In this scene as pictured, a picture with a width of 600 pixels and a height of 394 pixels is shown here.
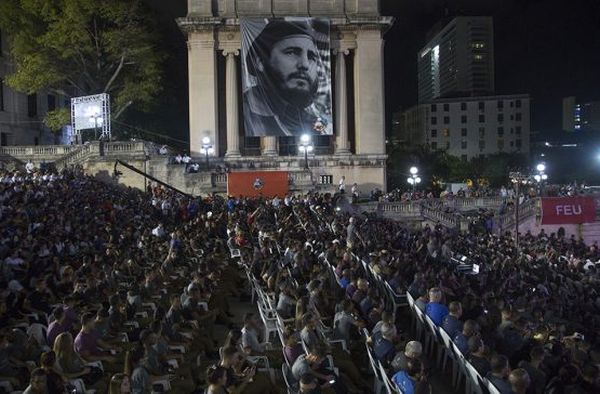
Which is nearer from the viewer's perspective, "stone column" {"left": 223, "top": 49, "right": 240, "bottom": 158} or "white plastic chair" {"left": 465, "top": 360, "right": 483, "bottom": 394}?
"white plastic chair" {"left": 465, "top": 360, "right": 483, "bottom": 394}

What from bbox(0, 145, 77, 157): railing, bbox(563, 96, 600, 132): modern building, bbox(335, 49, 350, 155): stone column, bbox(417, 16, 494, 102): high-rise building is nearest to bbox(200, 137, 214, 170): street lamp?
bbox(0, 145, 77, 157): railing

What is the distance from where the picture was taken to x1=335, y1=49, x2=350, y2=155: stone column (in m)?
46.7

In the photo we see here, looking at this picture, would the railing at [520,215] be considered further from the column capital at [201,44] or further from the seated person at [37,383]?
the seated person at [37,383]

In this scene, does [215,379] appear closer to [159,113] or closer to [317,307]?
[317,307]

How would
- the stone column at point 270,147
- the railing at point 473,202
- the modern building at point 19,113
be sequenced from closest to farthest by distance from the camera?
1. the railing at point 473,202
2. the stone column at point 270,147
3. the modern building at point 19,113

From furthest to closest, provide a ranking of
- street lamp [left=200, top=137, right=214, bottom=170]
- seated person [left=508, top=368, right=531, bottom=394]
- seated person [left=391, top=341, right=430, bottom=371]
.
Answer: street lamp [left=200, top=137, right=214, bottom=170]
seated person [left=391, top=341, right=430, bottom=371]
seated person [left=508, top=368, right=531, bottom=394]

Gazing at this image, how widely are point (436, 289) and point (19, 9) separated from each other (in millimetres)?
43670

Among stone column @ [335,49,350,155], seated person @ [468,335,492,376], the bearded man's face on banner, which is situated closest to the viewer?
seated person @ [468,335,492,376]

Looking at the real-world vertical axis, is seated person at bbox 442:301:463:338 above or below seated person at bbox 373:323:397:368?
above

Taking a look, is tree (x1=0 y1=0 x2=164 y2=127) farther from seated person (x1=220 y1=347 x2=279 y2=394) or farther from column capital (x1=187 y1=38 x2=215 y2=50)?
A: seated person (x1=220 y1=347 x2=279 y2=394)

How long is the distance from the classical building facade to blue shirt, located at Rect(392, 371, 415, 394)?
36576mm

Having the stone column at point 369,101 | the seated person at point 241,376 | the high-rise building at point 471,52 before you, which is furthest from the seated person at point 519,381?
the high-rise building at point 471,52

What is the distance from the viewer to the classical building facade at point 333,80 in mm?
45156

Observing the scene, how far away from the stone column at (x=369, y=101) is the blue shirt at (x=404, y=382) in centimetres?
3903
